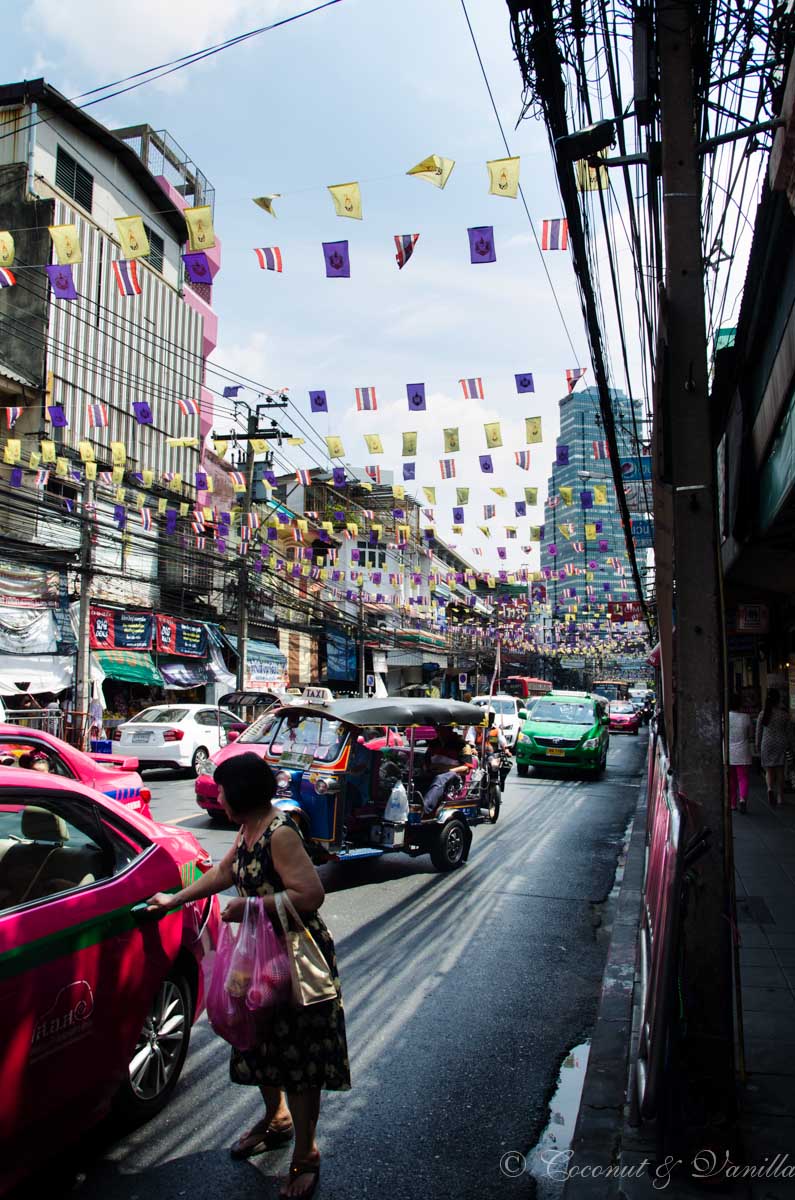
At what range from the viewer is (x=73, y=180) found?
2442 centimetres

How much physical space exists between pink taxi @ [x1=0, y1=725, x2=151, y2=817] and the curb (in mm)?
3423

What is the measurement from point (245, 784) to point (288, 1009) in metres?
0.86

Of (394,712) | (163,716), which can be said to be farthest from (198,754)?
(394,712)

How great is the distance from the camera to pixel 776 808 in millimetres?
13539

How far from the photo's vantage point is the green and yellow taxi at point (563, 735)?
19.0 metres

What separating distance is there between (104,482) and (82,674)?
5716mm

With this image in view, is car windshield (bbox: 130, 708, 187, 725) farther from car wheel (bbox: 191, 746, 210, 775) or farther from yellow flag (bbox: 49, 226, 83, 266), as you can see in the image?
yellow flag (bbox: 49, 226, 83, 266)

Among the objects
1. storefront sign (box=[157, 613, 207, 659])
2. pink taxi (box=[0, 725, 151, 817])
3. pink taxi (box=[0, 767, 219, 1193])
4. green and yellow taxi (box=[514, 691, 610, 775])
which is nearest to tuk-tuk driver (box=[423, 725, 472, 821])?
pink taxi (box=[0, 725, 151, 817])

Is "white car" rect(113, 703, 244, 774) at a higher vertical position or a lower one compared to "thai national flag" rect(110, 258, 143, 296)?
lower

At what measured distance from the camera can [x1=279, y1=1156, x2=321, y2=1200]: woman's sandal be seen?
3.22 metres

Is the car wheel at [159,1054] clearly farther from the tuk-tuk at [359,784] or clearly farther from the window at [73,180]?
the window at [73,180]

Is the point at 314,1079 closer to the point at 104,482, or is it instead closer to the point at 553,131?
the point at 553,131

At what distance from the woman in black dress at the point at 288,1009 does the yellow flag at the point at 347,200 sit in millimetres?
6114

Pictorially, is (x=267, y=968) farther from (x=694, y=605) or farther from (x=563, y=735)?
(x=563, y=735)
